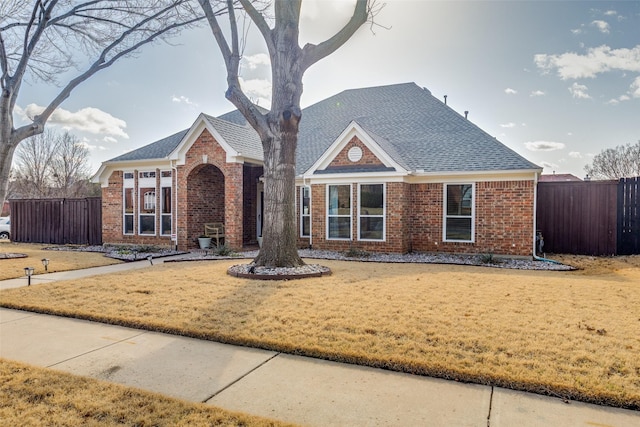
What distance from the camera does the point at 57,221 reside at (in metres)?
19.4

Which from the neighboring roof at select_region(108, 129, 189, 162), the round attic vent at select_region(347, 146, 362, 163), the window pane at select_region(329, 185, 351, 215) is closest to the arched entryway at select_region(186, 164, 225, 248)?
the neighboring roof at select_region(108, 129, 189, 162)

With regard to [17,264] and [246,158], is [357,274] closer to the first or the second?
[246,158]

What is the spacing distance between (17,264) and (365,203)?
10548 mm

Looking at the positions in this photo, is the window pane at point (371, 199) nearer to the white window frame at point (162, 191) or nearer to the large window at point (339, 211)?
the large window at point (339, 211)

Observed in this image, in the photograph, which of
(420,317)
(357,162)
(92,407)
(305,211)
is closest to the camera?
(92,407)

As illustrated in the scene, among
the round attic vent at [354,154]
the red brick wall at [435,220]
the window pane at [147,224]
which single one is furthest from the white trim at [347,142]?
the window pane at [147,224]

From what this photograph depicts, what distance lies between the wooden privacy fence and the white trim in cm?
532

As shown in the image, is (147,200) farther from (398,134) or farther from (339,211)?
(398,134)

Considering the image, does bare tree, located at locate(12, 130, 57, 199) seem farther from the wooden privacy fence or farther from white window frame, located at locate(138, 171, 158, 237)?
the wooden privacy fence

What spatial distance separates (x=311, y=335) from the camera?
15.6 feet

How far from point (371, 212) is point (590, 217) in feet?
23.5

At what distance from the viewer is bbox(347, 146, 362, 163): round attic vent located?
13641 millimetres

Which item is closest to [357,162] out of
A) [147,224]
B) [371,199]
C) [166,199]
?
[371,199]

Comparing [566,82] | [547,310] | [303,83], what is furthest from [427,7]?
[547,310]
